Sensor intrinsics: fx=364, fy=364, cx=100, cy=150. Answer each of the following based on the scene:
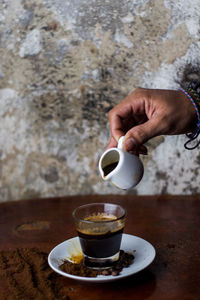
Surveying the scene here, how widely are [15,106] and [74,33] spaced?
51cm

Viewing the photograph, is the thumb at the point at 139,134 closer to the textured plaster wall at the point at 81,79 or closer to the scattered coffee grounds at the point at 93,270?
the scattered coffee grounds at the point at 93,270

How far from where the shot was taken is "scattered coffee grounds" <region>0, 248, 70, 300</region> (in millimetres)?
951

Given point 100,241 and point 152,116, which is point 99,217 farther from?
point 152,116

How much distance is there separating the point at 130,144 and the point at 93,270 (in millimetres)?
418

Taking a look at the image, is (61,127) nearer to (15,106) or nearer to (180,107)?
(15,106)

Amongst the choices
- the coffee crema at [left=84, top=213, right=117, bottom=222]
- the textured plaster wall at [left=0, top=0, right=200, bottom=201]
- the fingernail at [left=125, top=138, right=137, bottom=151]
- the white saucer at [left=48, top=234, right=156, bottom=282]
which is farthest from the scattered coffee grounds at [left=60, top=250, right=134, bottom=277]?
the textured plaster wall at [left=0, top=0, right=200, bottom=201]

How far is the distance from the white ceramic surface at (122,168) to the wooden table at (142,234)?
26 cm

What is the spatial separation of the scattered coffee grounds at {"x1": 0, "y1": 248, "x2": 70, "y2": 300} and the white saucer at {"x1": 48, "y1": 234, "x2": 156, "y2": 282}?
4cm

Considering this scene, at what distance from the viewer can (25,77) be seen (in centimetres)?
197

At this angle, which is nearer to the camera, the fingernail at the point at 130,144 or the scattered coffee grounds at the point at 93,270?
the scattered coffee grounds at the point at 93,270

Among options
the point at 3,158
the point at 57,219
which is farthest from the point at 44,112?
the point at 57,219

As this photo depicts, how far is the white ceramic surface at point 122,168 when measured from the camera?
43.4 inches

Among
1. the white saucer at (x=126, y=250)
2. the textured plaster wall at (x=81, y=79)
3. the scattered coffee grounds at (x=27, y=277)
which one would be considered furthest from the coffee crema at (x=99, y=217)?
the textured plaster wall at (x=81, y=79)

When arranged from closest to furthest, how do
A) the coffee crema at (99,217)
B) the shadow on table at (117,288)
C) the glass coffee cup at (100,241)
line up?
the shadow on table at (117,288) < the glass coffee cup at (100,241) < the coffee crema at (99,217)
